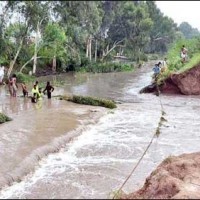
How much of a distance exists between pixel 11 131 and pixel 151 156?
4.96 metres

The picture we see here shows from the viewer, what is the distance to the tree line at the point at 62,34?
29.4 meters

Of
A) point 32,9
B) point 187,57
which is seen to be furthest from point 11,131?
point 187,57

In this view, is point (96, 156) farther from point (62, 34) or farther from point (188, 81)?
point (62, 34)

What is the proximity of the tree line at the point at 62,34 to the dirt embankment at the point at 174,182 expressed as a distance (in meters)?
11.0

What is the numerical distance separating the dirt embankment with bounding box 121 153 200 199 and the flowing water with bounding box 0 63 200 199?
2.79 feet

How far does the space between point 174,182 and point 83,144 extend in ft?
19.4

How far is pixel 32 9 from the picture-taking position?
2917 cm

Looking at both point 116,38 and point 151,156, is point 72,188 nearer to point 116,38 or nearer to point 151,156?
point 151,156

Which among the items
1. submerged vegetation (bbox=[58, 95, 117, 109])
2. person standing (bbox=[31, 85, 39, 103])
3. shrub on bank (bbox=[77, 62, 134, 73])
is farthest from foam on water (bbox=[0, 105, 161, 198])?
shrub on bank (bbox=[77, 62, 134, 73])

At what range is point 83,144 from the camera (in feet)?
45.2

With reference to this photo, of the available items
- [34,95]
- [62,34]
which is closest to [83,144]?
[34,95]

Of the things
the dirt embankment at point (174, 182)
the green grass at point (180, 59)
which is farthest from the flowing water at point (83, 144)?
the green grass at point (180, 59)

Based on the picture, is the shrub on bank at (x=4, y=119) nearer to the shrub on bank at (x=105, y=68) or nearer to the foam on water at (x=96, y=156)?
the foam on water at (x=96, y=156)

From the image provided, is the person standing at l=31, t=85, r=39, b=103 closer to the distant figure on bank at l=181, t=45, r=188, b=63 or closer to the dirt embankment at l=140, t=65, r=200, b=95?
the dirt embankment at l=140, t=65, r=200, b=95
